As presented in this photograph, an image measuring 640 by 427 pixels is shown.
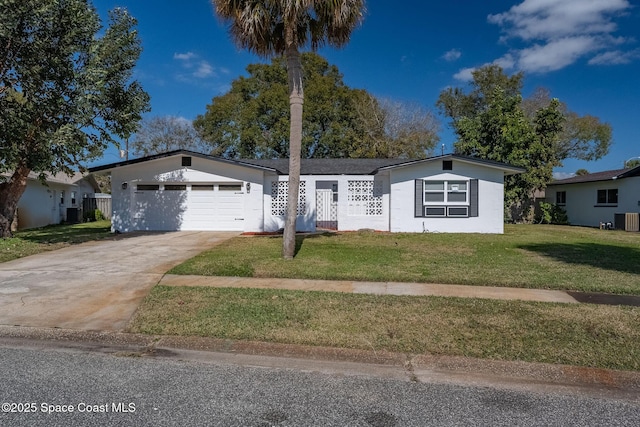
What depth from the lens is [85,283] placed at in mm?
7902

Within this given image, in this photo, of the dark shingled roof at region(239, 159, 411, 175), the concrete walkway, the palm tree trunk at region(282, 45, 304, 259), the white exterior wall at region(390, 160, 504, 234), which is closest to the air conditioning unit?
the white exterior wall at region(390, 160, 504, 234)

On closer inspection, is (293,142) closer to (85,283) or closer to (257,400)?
(85,283)

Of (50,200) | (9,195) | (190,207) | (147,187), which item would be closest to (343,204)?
(190,207)

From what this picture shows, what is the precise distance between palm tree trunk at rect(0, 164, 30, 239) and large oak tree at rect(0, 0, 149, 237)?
4 centimetres

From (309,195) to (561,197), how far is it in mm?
18909

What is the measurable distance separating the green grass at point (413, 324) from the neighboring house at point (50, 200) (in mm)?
18187

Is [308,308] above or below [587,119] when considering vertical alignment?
below

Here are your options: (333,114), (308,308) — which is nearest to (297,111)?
(308,308)

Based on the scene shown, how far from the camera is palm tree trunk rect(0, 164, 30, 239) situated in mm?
14164

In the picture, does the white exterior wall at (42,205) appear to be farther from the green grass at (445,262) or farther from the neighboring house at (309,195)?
the green grass at (445,262)

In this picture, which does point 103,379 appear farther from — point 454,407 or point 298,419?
point 454,407

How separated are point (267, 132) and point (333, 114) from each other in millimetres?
5270

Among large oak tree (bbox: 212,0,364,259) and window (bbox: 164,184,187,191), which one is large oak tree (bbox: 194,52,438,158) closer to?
window (bbox: 164,184,187,191)

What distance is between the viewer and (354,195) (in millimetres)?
18766
